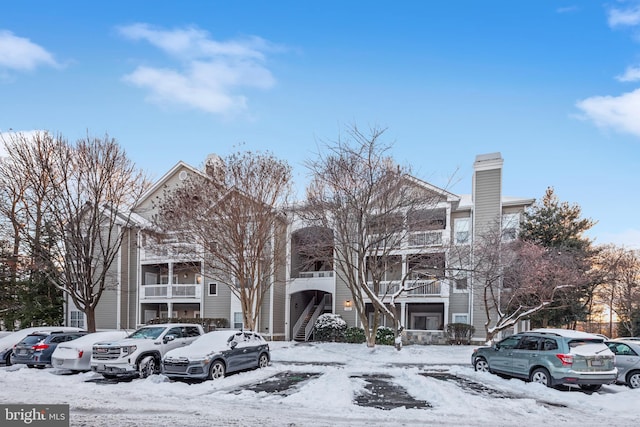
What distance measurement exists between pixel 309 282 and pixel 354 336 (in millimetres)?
5028

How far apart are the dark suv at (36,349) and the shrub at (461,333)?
63.9ft

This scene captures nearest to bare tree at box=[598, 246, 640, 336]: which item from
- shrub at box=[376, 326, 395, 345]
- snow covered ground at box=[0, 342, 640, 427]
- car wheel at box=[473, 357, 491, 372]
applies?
shrub at box=[376, 326, 395, 345]

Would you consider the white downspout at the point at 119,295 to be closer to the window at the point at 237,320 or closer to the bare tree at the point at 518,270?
the window at the point at 237,320

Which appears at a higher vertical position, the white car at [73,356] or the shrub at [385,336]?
the white car at [73,356]

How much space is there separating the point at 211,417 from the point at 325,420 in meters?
2.24

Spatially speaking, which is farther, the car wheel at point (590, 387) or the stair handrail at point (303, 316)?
the stair handrail at point (303, 316)

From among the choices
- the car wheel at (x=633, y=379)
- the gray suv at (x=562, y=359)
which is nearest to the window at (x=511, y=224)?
the car wheel at (x=633, y=379)

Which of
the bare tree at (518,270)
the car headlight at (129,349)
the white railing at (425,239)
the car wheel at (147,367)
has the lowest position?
the car wheel at (147,367)

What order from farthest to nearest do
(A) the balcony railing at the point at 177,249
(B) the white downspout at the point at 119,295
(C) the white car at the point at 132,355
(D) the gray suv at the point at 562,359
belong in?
(B) the white downspout at the point at 119,295, (A) the balcony railing at the point at 177,249, (C) the white car at the point at 132,355, (D) the gray suv at the point at 562,359

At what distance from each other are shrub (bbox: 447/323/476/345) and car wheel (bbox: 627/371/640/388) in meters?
13.9

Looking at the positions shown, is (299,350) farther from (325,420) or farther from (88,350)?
(325,420)

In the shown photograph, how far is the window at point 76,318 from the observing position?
36.4 metres

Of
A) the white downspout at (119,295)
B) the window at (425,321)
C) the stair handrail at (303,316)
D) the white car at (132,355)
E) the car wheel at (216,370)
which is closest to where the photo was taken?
the car wheel at (216,370)

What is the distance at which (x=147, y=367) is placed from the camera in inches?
607
